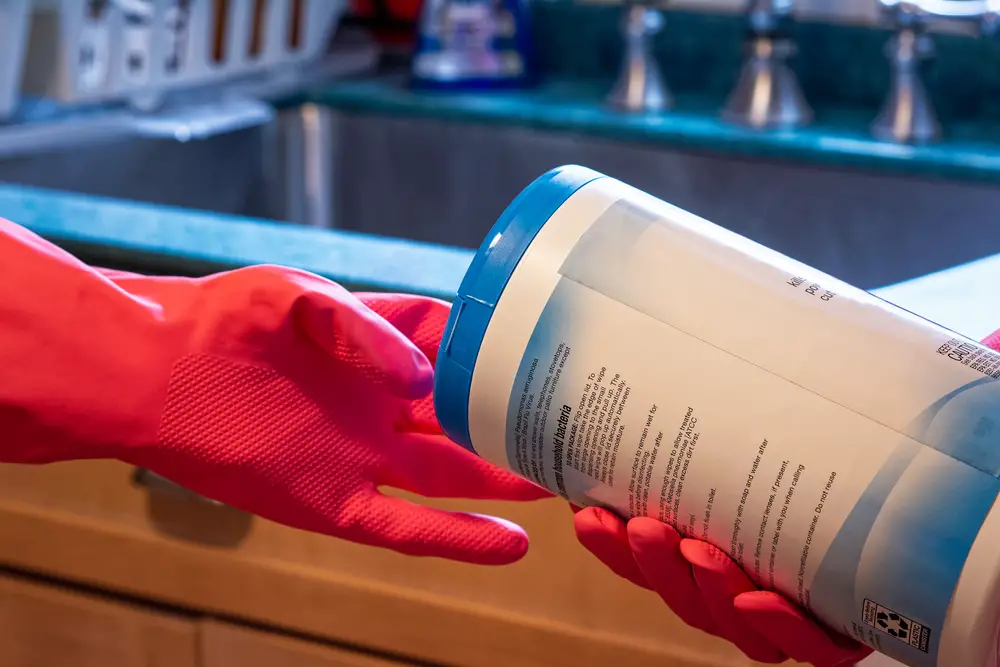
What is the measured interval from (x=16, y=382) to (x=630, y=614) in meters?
0.33

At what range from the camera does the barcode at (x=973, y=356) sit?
0.37 m

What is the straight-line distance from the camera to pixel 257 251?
63cm

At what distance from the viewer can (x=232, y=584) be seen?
2.14 ft

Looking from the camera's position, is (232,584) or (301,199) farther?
(301,199)

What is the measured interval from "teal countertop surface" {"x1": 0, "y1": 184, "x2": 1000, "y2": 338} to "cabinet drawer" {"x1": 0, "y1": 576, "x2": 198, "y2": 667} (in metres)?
0.22

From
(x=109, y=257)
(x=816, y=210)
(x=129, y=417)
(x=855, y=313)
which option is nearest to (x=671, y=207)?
(x=855, y=313)

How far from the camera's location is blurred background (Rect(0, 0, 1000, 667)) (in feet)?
2.06

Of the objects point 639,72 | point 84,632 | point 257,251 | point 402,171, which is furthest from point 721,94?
point 84,632

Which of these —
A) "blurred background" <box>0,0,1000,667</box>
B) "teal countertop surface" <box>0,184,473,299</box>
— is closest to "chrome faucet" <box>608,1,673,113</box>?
"blurred background" <box>0,0,1000,667</box>

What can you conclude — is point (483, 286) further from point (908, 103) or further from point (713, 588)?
point (908, 103)

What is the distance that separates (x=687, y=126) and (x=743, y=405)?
0.79 m

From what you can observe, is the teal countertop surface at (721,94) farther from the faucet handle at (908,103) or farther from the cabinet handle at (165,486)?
the cabinet handle at (165,486)

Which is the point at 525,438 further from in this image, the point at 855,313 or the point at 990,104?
the point at 990,104

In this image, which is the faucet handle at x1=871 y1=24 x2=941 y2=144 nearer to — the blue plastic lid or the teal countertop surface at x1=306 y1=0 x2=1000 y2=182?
the teal countertop surface at x1=306 y1=0 x2=1000 y2=182
